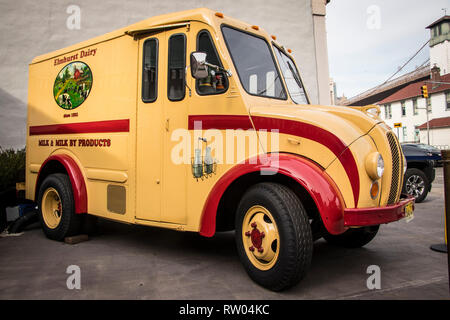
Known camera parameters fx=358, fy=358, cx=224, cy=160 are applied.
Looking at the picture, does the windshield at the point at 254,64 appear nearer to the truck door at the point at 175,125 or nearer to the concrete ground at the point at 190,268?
the truck door at the point at 175,125

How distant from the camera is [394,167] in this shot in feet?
11.8

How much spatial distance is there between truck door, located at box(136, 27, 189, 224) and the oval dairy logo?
1181 millimetres

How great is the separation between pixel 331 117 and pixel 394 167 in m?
0.87

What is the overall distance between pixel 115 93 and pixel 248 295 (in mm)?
3162

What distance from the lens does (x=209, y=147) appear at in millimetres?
3945

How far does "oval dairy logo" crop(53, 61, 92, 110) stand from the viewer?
5.31 m

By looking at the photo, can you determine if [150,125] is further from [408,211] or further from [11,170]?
[11,170]

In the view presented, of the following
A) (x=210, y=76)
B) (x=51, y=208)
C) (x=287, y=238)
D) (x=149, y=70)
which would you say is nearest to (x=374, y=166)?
(x=287, y=238)

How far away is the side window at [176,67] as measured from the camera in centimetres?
423

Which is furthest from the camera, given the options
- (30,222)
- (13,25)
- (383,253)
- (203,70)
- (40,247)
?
(13,25)

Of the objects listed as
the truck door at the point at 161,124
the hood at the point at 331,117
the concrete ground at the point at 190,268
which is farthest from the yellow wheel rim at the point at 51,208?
the hood at the point at 331,117

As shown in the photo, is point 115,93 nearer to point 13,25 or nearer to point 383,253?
point 383,253
